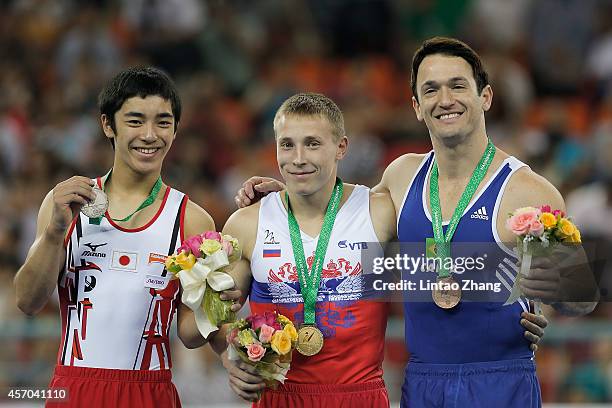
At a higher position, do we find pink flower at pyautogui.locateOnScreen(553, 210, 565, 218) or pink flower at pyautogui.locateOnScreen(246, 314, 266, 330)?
pink flower at pyautogui.locateOnScreen(553, 210, 565, 218)

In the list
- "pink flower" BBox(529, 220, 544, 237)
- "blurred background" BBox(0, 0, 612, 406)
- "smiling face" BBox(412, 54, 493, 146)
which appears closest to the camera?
"pink flower" BBox(529, 220, 544, 237)

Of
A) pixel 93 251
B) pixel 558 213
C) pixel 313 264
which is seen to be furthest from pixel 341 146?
pixel 93 251

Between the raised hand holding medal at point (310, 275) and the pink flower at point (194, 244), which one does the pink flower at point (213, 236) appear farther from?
the raised hand holding medal at point (310, 275)

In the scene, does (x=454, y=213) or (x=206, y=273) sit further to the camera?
(x=454, y=213)

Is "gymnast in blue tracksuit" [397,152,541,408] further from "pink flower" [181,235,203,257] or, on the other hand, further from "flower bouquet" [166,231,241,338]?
"pink flower" [181,235,203,257]

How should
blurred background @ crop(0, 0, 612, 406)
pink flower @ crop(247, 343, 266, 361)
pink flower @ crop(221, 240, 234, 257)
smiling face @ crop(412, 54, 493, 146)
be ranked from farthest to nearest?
1. blurred background @ crop(0, 0, 612, 406)
2. smiling face @ crop(412, 54, 493, 146)
3. pink flower @ crop(221, 240, 234, 257)
4. pink flower @ crop(247, 343, 266, 361)

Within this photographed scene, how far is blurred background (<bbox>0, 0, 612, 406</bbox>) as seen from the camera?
10961 mm

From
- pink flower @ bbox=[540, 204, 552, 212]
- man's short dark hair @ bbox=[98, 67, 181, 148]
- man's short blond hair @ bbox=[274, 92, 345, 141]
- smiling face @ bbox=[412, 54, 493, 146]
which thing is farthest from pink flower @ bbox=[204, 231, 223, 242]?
pink flower @ bbox=[540, 204, 552, 212]

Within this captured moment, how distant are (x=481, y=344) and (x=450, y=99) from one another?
3.97 feet

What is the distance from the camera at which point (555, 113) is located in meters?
11.8

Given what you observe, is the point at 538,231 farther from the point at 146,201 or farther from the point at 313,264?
the point at 146,201

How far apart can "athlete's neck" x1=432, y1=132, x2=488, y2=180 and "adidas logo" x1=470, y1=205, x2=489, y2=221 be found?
228 millimetres

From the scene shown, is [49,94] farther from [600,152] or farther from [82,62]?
[600,152]

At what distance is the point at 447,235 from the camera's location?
538 cm
